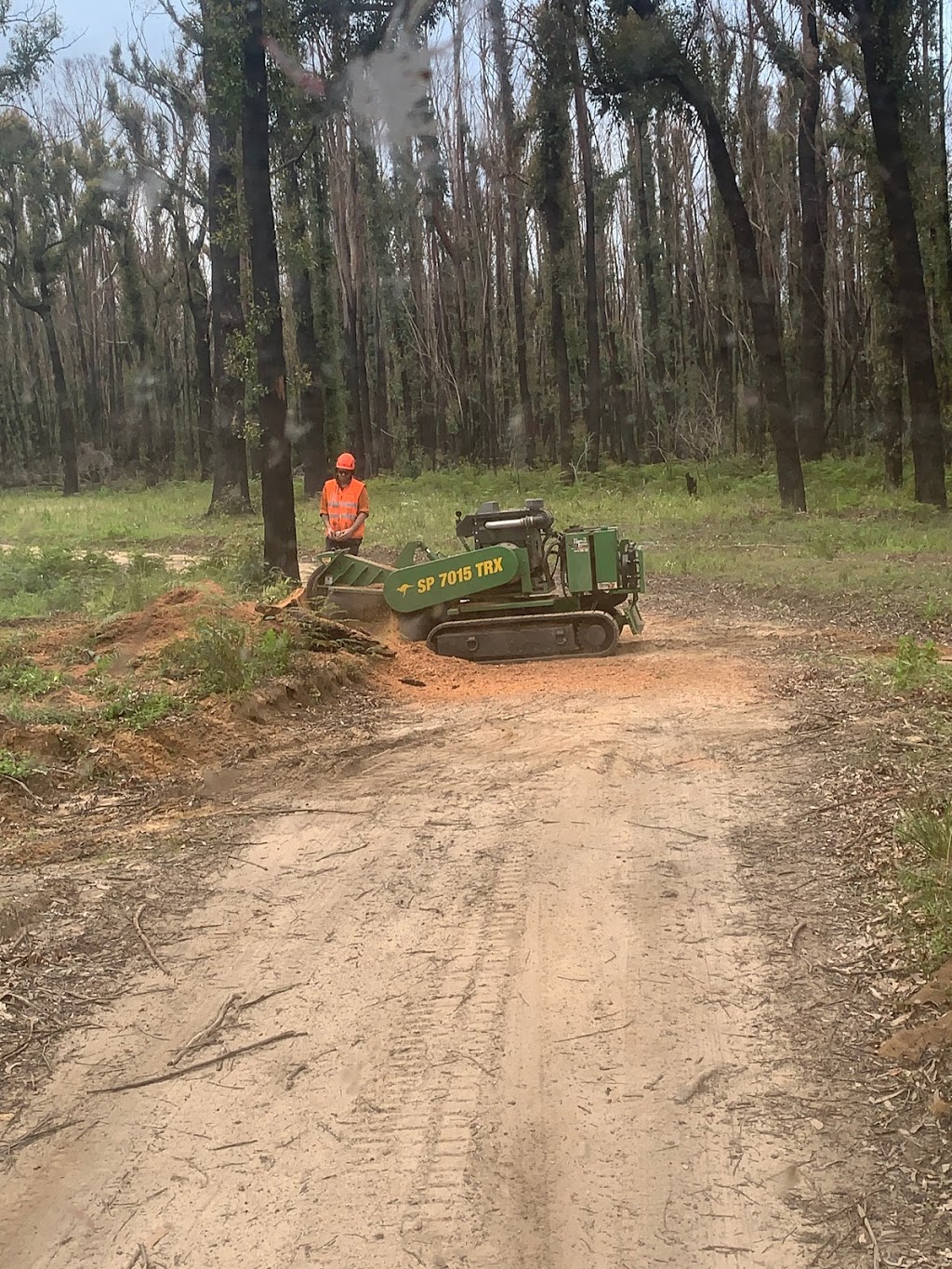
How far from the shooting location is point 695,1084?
12.1 ft

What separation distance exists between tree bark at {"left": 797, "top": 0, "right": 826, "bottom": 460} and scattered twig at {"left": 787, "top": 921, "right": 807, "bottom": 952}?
22554mm

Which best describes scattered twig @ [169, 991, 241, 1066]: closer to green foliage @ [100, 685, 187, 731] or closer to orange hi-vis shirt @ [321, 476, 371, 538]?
green foliage @ [100, 685, 187, 731]

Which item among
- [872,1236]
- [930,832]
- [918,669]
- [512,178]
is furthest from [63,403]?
[872,1236]

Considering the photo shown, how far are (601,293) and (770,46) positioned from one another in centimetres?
2013

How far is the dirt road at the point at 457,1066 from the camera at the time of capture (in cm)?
310

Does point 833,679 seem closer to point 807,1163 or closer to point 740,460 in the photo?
point 807,1163

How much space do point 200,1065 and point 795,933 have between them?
234 cm

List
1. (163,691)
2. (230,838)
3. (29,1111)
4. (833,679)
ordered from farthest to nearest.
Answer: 1. (833,679)
2. (163,691)
3. (230,838)
4. (29,1111)

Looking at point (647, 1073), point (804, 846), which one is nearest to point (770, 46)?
point (804, 846)

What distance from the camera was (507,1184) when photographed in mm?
3240

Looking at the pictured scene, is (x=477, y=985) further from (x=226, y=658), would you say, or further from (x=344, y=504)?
(x=344, y=504)

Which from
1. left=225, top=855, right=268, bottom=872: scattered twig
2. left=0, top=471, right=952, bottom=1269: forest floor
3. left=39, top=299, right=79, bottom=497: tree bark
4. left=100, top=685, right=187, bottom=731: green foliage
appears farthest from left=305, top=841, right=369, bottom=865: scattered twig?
left=39, top=299, right=79, bottom=497: tree bark

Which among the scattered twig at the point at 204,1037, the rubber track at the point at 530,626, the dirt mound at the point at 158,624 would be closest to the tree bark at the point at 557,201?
the rubber track at the point at 530,626

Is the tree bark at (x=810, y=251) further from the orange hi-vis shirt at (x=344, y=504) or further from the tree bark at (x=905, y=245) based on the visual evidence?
the orange hi-vis shirt at (x=344, y=504)
